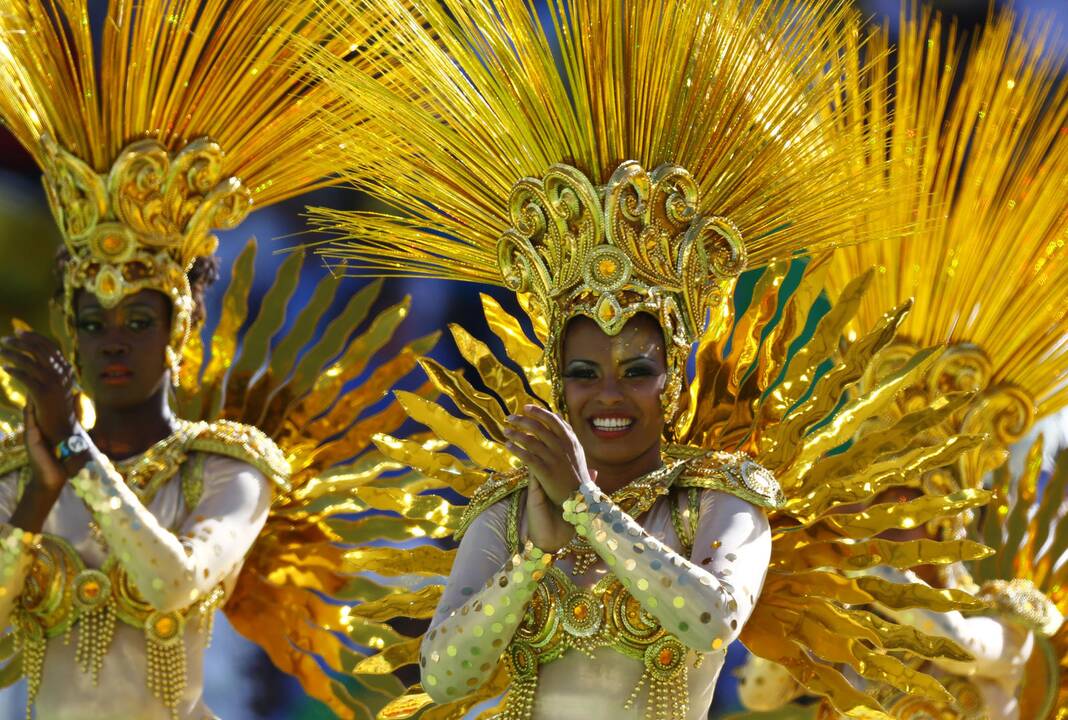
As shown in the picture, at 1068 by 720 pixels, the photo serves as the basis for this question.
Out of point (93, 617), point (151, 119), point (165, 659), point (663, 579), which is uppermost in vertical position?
point (151, 119)

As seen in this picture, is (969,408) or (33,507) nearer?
(33,507)

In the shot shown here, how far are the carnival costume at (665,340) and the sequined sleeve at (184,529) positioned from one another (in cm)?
40

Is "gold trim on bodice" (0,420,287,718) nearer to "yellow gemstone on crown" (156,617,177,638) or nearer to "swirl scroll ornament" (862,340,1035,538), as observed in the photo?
"yellow gemstone on crown" (156,617,177,638)

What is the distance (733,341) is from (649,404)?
85cm

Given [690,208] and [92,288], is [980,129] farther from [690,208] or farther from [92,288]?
[92,288]

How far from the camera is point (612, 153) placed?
484 cm

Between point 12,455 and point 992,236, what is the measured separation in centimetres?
297

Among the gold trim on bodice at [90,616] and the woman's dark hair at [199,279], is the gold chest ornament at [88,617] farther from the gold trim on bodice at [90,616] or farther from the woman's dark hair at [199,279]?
the woman's dark hair at [199,279]

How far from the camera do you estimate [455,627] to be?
4.46m

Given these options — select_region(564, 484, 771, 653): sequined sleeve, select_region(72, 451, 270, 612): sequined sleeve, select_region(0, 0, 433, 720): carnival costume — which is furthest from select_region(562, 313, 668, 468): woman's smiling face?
select_region(72, 451, 270, 612): sequined sleeve

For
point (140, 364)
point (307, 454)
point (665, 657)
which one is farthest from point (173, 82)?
point (665, 657)

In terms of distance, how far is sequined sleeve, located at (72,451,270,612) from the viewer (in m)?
5.10

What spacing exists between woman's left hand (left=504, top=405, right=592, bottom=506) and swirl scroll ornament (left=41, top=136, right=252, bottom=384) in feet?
5.36

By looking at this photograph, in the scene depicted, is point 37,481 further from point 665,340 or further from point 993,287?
point 993,287
